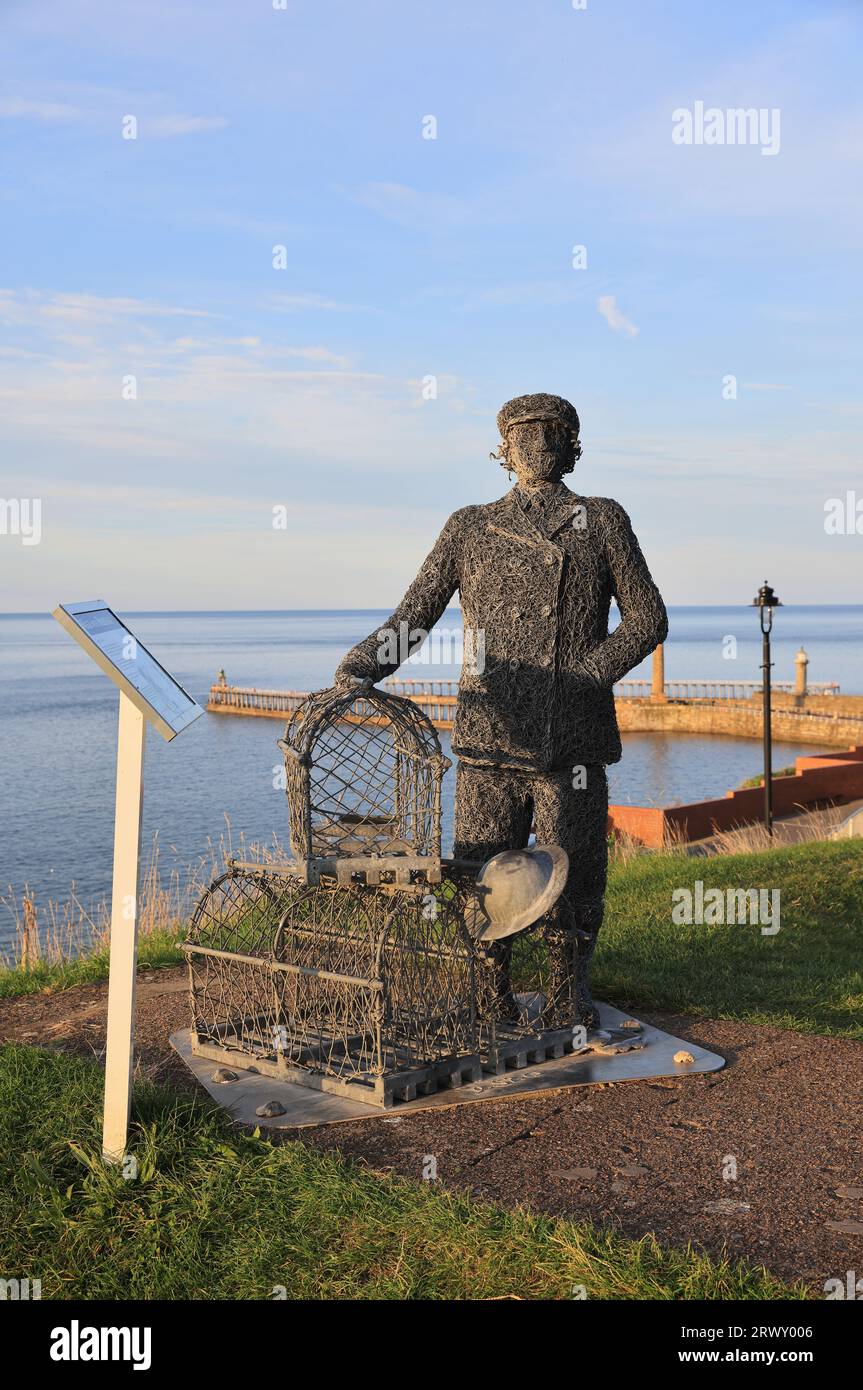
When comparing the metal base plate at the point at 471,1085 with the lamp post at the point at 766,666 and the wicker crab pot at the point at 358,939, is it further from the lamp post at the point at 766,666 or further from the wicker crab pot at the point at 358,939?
the lamp post at the point at 766,666

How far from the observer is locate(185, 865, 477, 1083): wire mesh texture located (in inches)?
183

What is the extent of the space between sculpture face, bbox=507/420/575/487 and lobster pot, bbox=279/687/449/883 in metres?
1.20

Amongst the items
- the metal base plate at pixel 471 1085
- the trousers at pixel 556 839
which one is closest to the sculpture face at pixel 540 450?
the trousers at pixel 556 839

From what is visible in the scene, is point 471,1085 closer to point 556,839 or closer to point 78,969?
point 556,839

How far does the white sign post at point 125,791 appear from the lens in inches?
136

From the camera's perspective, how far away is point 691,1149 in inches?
158

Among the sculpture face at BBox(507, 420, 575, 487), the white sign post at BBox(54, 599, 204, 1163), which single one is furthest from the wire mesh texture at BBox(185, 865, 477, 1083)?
the sculpture face at BBox(507, 420, 575, 487)

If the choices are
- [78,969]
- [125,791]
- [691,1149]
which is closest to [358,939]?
[691,1149]

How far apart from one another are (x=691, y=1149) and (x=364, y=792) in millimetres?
2120

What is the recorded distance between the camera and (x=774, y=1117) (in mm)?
4320
